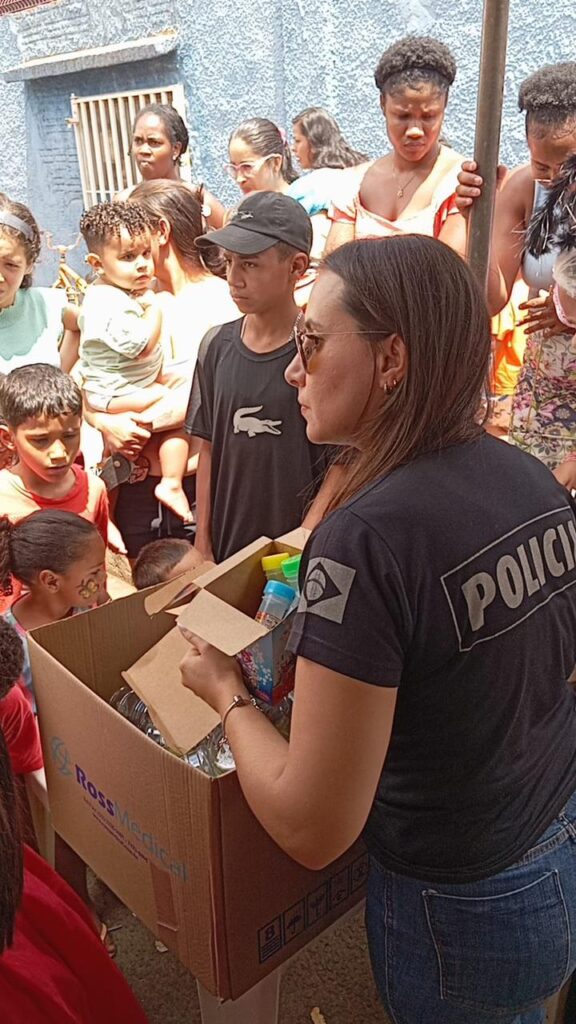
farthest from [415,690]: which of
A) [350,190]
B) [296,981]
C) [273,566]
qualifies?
[350,190]

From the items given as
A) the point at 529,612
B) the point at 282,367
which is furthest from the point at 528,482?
the point at 282,367

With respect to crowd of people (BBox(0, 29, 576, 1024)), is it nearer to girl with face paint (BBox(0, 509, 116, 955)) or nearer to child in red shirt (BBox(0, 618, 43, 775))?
child in red shirt (BBox(0, 618, 43, 775))

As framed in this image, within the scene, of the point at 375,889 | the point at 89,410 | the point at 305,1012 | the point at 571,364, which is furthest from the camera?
the point at 89,410

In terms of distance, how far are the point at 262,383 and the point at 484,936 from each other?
55.2 inches

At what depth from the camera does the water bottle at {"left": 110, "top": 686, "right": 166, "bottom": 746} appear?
137cm

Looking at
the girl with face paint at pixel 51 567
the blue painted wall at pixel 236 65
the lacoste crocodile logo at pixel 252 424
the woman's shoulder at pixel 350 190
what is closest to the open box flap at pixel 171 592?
the girl with face paint at pixel 51 567

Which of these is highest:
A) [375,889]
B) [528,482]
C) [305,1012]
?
[528,482]

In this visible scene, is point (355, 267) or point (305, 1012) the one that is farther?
point (305, 1012)

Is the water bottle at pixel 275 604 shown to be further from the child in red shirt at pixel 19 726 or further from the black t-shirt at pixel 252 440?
the black t-shirt at pixel 252 440

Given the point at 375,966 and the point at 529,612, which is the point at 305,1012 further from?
the point at 529,612

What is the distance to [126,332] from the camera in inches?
112

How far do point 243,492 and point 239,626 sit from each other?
1098mm

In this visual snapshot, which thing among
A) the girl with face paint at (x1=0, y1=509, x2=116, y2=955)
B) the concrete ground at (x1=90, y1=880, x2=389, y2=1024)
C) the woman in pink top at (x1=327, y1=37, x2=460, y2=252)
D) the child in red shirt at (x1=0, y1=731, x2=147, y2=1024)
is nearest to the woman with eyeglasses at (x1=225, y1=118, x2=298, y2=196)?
the woman in pink top at (x1=327, y1=37, x2=460, y2=252)

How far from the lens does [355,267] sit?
42.1 inches
